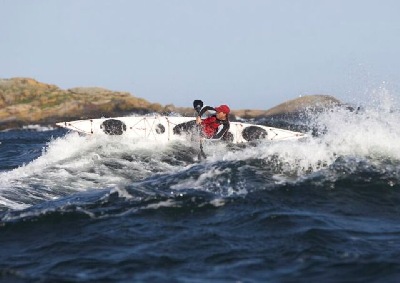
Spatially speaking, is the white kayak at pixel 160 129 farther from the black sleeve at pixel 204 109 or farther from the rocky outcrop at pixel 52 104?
the rocky outcrop at pixel 52 104

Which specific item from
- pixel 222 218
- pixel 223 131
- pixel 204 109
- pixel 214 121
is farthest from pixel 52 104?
pixel 222 218

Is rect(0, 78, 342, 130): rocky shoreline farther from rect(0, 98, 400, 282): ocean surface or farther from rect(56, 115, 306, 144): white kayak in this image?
rect(0, 98, 400, 282): ocean surface

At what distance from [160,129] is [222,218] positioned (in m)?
10.4

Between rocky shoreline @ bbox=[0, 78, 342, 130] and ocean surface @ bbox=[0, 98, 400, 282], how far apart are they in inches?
1621

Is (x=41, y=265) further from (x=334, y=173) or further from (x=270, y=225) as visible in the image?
(x=334, y=173)

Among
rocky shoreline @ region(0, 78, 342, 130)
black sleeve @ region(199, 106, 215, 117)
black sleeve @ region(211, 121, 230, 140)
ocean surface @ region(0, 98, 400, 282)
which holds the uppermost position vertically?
rocky shoreline @ region(0, 78, 342, 130)

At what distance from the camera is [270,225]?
289 inches

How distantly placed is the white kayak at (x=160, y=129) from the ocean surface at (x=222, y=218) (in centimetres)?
375

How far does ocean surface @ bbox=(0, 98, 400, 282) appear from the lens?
5863 millimetres

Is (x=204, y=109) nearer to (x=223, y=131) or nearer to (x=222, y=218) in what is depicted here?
(x=223, y=131)

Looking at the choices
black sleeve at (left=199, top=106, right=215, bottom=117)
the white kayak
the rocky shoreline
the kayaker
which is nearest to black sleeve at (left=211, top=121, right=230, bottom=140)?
the kayaker

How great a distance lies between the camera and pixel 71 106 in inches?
2272

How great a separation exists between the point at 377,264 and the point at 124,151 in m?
11.4

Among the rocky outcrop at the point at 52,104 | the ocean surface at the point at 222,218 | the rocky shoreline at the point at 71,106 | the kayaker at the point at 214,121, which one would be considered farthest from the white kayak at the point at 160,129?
the rocky outcrop at the point at 52,104
